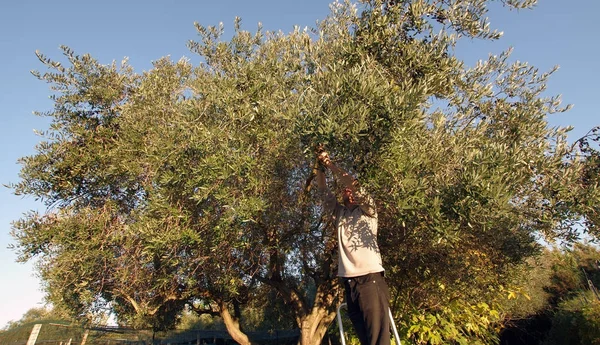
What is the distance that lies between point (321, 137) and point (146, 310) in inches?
301

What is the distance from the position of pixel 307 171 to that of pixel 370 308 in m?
4.18

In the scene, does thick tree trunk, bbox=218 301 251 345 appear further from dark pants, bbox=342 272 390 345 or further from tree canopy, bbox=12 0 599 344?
dark pants, bbox=342 272 390 345

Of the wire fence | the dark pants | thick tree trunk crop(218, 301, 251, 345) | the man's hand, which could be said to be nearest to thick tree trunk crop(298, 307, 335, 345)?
thick tree trunk crop(218, 301, 251, 345)

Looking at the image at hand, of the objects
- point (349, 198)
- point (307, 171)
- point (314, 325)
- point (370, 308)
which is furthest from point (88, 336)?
point (370, 308)

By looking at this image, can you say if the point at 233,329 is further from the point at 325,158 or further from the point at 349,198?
the point at 325,158

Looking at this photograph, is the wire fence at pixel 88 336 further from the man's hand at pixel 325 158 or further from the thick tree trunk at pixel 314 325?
the man's hand at pixel 325 158

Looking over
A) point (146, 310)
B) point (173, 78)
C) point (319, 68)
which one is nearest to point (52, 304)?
point (146, 310)

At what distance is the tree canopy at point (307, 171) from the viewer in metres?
5.54

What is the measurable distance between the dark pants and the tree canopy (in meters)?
1.12

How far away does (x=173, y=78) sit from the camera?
11062mm

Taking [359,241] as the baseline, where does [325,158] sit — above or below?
above

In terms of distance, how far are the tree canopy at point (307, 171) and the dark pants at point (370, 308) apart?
44.0 inches

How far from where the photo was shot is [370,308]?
4918 mm

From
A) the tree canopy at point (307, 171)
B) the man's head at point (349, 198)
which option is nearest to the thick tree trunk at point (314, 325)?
the tree canopy at point (307, 171)
